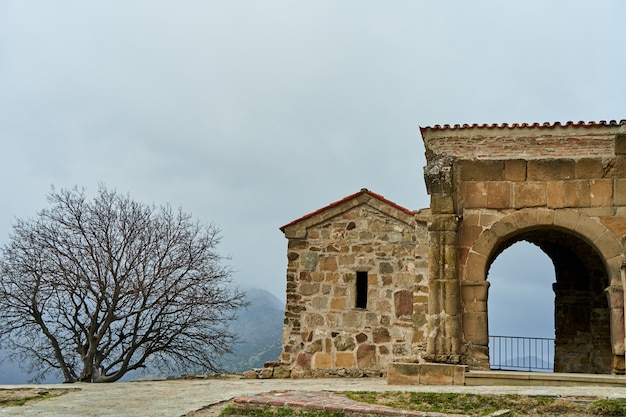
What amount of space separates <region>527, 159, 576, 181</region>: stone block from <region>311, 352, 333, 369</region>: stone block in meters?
5.96

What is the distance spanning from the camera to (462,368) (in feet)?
34.4

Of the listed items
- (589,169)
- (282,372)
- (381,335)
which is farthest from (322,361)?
(589,169)

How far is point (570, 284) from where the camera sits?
53.5 feet

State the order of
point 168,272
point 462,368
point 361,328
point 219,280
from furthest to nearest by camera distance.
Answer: point 219,280, point 168,272, point 361,328, point 462,368

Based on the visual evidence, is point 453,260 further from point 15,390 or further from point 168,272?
point 168,272

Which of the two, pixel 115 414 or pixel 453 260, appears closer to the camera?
pixel 115 414

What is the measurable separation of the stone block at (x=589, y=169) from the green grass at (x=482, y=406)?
4958 millimetres

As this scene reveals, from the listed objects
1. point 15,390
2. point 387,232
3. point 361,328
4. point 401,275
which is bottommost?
point 15,390

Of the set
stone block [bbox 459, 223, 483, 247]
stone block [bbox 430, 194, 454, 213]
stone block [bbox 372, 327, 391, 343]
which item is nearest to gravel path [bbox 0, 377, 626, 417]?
stone block [bbox 459, 223, 483, 247]

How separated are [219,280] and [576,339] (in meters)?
9.71

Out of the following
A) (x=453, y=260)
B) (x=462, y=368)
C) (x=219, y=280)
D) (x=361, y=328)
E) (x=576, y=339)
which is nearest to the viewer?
(x=462, y=368)

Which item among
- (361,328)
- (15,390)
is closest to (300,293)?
(361,328)

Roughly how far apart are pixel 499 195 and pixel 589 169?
62.4 inches

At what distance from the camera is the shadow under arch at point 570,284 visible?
36.2 ft
